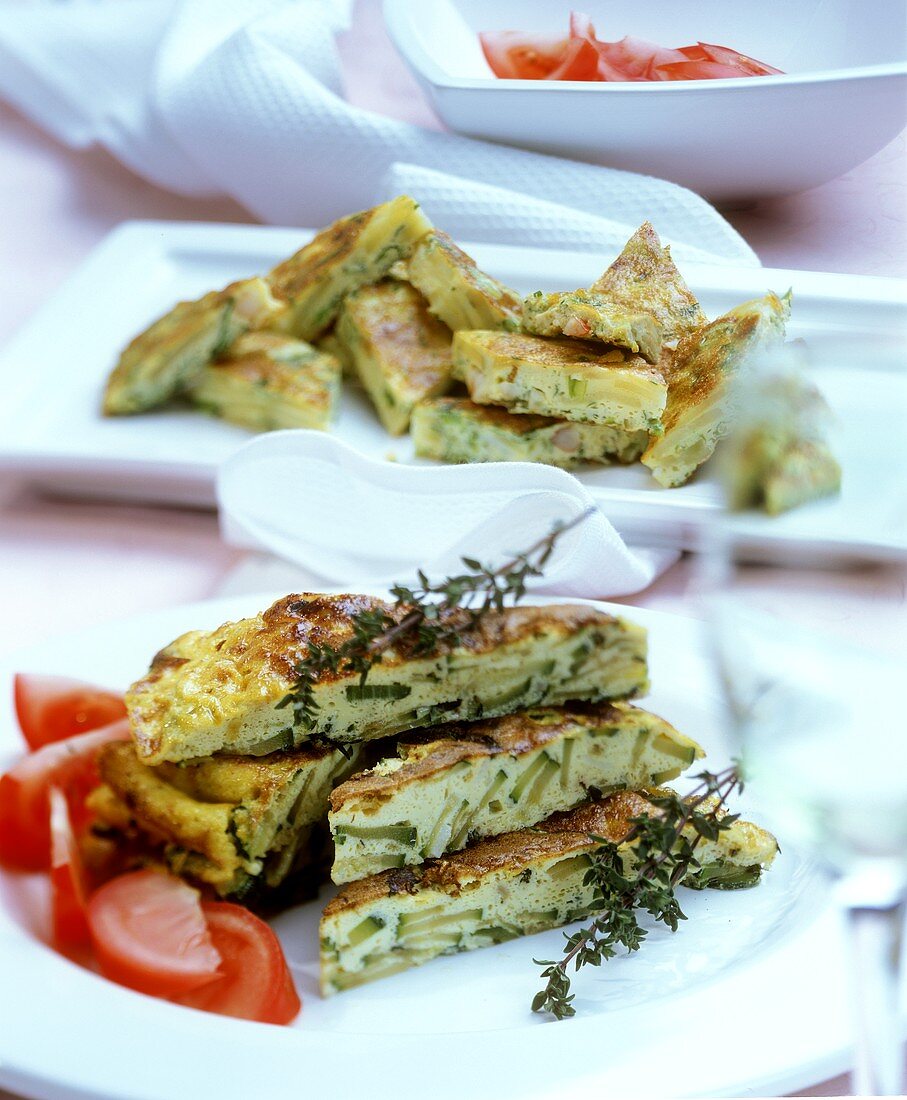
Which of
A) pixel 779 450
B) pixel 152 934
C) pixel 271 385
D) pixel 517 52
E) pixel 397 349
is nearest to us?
pixel 779 450

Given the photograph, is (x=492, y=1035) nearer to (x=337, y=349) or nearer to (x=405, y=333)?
(x=405, y=333)

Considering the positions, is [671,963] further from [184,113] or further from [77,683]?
[184,113]

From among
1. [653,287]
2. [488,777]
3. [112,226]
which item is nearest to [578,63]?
[653,287]

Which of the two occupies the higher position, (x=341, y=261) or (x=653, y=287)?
(x=341, y=261)

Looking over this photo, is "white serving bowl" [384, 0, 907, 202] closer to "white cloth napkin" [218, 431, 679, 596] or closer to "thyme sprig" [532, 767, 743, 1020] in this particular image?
"white cloth napkin" [218, 431, 679, 596]

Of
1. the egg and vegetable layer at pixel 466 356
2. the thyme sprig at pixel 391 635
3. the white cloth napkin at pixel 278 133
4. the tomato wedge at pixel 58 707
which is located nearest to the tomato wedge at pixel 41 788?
the tomato wedge at pixel 58 707

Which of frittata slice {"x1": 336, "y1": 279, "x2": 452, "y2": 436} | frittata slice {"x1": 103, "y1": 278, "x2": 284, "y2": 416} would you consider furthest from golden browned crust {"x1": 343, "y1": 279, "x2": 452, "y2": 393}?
frittata slice {"x1": 103, "y1": 278, "x2": 284, "y2": 416}
